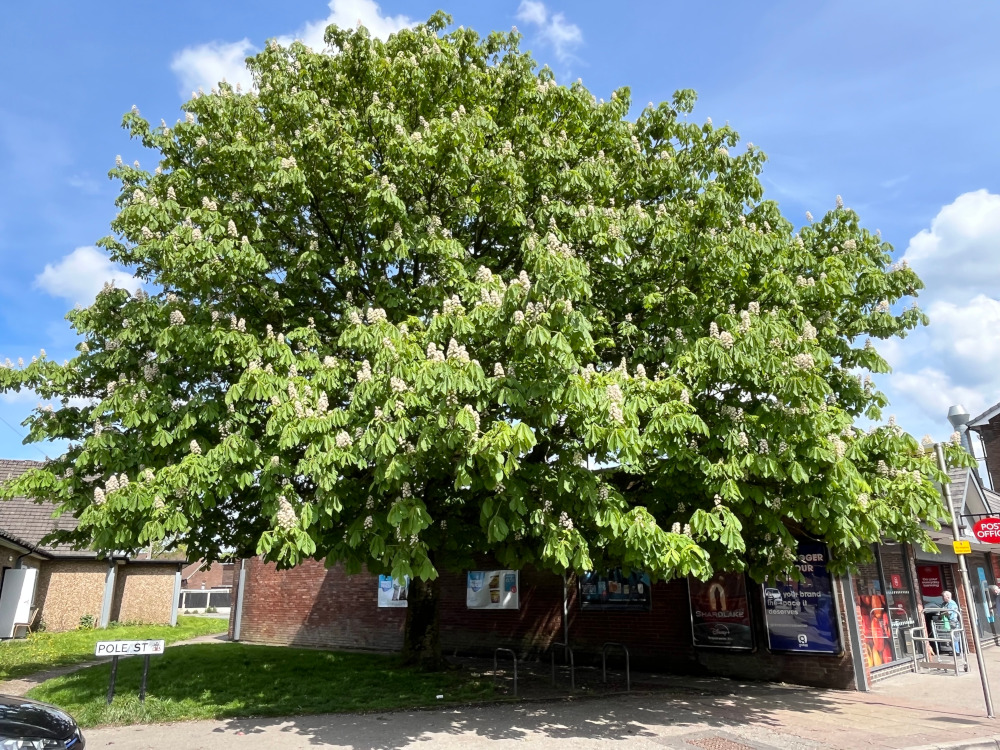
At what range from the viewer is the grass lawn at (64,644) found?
16.0 meters

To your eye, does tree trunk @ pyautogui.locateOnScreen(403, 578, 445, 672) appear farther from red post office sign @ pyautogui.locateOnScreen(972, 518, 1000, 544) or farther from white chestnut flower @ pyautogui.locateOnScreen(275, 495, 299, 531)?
red post office sign @ pyautogui.locateOnScreen(972, 518, 1000, 544)

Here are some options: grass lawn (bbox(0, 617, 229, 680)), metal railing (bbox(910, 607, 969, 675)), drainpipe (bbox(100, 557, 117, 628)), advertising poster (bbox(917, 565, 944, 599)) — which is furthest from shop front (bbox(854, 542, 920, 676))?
drainpipe (bbox(100, 557, 117, 628))

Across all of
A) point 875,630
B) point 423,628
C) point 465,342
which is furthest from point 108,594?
point 875,630

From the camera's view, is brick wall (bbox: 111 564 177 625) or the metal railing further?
brick wall (bbox: 111 564 177 625)

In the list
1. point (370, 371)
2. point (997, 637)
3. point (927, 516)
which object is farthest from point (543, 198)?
point (997, 637)

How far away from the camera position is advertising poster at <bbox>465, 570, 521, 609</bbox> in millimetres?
18297

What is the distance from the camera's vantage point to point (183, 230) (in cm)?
889

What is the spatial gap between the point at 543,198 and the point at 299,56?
4804mm

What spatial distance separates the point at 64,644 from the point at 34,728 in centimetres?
1729

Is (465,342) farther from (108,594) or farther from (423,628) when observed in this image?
(108,594)

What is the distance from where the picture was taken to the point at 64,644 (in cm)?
2056

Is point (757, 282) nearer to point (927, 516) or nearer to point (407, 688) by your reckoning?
point (927, 516)

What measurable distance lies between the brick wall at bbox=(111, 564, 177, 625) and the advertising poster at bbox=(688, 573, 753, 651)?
22.3 metres

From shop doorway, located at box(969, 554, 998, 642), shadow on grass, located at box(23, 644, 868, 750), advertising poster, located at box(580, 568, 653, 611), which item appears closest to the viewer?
shadow on grass, located at box(23, 644, 868, 750)
